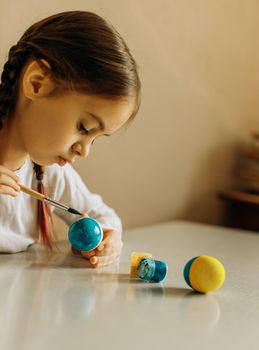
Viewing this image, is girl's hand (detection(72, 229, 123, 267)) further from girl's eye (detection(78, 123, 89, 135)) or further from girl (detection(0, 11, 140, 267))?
girl's eye (detection(78, 123, 89, 135))

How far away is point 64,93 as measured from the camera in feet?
3.11

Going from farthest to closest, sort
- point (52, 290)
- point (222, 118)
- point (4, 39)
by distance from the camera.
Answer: point (222, 118) → point (4, 39) → point (52, 290)

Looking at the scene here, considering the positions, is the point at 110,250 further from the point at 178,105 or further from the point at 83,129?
the point at 178,105

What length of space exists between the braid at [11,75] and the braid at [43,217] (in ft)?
0.51

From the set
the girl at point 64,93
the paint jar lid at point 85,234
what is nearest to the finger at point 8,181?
Result: the girl at point 64,93

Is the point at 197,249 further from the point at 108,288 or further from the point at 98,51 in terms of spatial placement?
the point at 98,51

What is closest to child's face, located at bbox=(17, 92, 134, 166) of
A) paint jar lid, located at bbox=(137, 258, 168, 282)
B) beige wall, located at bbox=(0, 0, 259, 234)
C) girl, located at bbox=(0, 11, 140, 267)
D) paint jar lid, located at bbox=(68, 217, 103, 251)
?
girl, located at bbox=(0, 11, 140, 267)

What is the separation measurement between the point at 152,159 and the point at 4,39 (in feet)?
2.12

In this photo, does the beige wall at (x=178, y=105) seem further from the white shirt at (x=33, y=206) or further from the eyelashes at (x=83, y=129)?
the eyelashes at (x=83, y=129)

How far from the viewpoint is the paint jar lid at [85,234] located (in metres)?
0.99

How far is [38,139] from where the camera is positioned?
994 millimetres

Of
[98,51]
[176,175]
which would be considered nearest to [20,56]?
[98,51]

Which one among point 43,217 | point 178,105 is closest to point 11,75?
point 43,217

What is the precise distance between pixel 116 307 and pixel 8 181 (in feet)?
0.97
